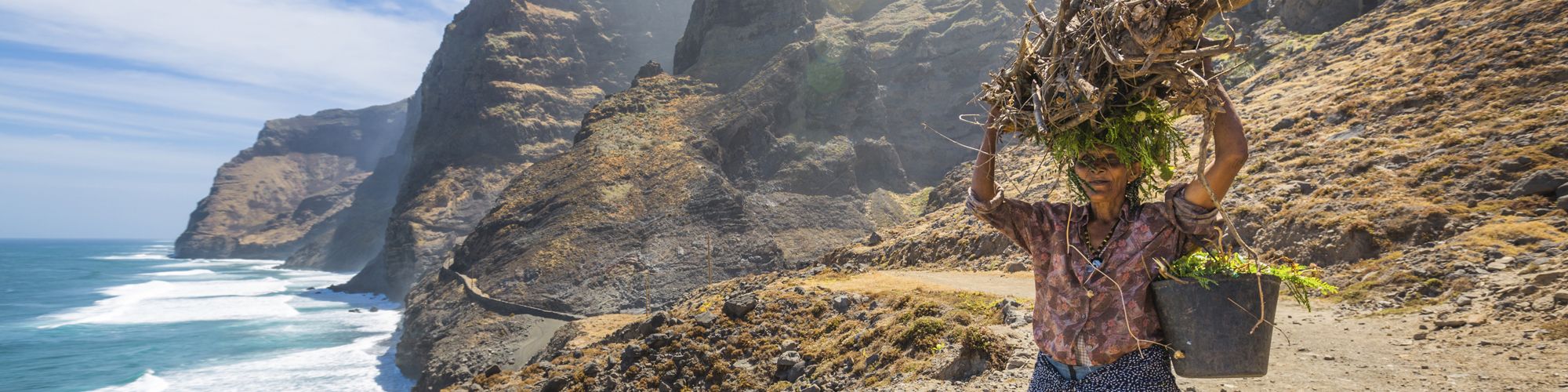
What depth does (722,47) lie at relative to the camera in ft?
200

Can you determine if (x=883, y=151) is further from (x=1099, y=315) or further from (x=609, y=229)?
(x=1099, y=315)

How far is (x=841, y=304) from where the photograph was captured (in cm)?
1338

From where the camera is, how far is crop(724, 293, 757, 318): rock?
543 inches

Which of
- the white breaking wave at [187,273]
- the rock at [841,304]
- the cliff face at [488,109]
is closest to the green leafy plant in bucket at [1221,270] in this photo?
A: the rock at [841,304]

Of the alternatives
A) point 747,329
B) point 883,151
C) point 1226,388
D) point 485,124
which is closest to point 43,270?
point 485,124

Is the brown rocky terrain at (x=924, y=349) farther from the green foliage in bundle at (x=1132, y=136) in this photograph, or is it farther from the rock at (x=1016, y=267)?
the green foliage in bundle at (x=1132, y=136)

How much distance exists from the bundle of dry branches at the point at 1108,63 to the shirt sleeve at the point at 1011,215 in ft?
→ 0.87

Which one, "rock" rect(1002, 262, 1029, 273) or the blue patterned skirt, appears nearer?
the blue patterned skirt

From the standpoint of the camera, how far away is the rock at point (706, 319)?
13.5 m

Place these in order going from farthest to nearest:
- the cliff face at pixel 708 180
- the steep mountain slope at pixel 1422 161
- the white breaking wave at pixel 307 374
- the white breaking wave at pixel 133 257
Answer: the white breaking wave at pixel 133 257, the cliff face at pixel 708 180, the white breaking wave at pixel 307 374, the steep mountain slope at pixel 1422 161

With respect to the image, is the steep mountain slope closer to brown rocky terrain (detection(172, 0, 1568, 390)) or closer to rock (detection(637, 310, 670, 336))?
brown rocky terrain (detection(172, 0, 1568, 390))

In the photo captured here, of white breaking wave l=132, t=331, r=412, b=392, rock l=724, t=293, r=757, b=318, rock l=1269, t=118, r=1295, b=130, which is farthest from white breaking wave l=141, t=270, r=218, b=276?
rock l=1269, t=118, r=1295, b=130

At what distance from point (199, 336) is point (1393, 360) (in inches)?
2479

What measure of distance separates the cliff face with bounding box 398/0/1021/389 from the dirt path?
27.5 meters
